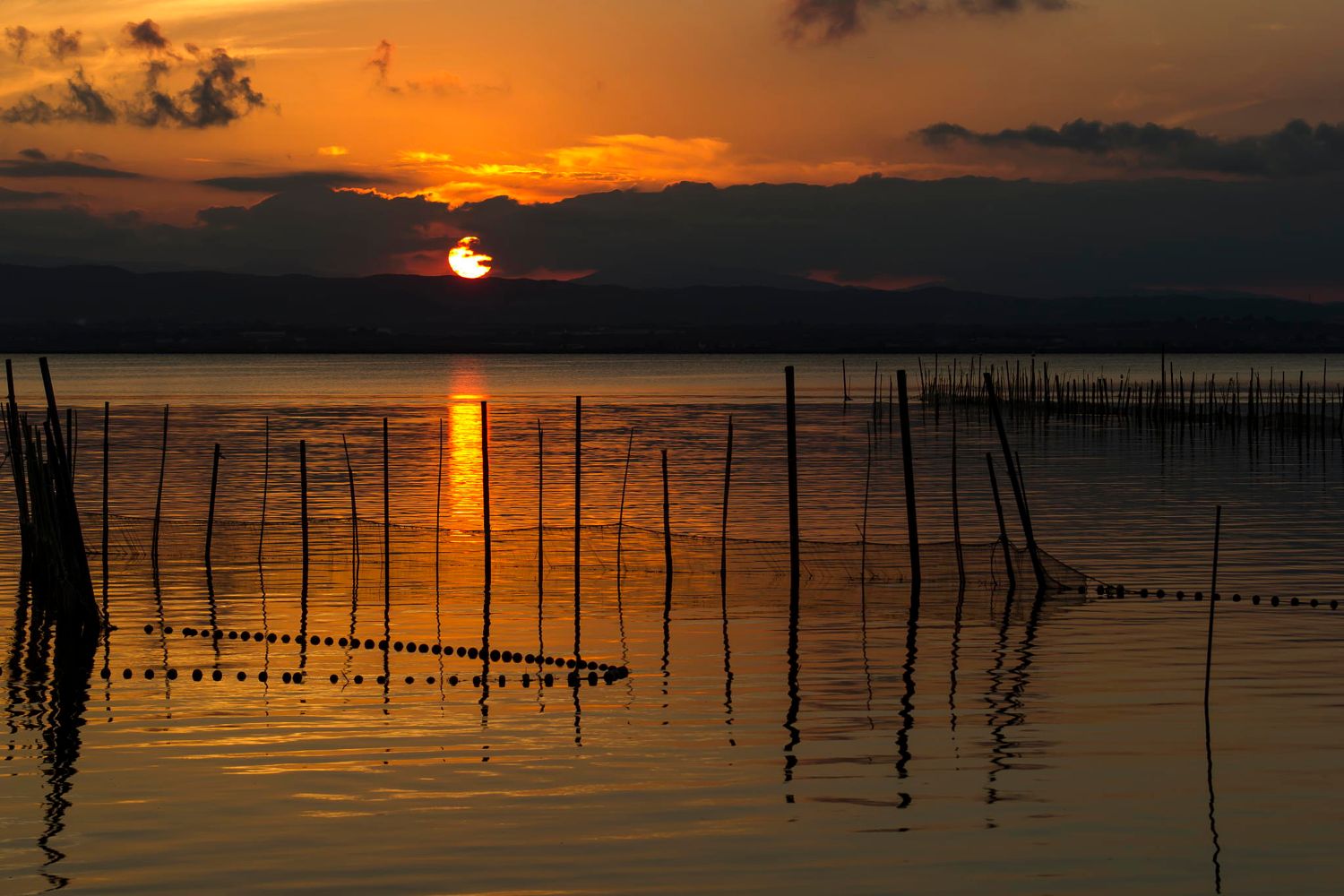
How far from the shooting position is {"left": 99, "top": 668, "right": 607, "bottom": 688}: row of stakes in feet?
48.4

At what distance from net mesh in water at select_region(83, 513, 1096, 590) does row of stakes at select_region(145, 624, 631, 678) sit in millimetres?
4248

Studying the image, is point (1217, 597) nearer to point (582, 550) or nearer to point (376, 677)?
point (582, 550)

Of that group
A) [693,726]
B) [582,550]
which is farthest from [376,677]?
[582,550]

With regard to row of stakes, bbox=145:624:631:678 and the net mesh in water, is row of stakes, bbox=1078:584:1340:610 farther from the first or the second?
row of stakes, bbox=145:624:631:678

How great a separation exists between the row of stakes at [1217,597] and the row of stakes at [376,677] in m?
7.48

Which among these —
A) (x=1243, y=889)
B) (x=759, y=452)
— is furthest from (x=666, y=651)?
(x=759, y=452)

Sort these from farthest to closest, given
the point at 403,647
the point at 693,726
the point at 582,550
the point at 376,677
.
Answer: the point at 582,550, the point at 403,647, the point at 376,677, the point at 693,726

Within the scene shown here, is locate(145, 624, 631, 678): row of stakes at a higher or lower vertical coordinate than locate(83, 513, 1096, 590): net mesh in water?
lower

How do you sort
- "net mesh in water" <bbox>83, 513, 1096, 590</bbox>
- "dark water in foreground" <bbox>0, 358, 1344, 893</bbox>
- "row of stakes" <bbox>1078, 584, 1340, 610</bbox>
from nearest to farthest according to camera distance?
"dark water in foreground" <bbox>0, 358, 1344, 893</bbox>
"row of stakes" <bbox>1078, 584, 1340, 610</bbox>
"net mesh in water" <bbox>83, 513, 1096, 590</bbox>

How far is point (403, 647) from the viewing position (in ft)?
54.6

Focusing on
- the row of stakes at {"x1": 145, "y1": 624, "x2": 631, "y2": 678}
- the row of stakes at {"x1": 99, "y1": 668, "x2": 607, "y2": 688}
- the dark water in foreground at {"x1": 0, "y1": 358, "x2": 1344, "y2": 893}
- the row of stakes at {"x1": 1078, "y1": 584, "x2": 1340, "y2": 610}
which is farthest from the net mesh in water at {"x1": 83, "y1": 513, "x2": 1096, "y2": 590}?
the row of stakes at {"x1": 99, "y1": 668, "x2": 607, "y2": 688}

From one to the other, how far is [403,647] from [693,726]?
186 inches

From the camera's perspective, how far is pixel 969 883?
29.8ft

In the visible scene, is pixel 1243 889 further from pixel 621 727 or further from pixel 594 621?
pixel 594 621
